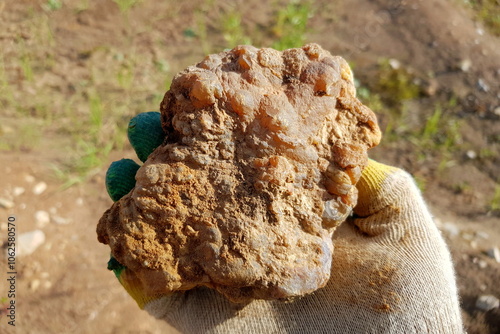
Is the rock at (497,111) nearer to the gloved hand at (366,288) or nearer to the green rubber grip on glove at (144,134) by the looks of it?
the gloved hand at (366,288)

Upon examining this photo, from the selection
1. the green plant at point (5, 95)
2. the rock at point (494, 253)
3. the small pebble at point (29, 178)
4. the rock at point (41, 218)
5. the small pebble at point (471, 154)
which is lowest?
the rock at point (41, 218)

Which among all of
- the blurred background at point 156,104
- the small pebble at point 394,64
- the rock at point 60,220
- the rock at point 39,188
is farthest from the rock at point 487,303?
the rock at point 39,188

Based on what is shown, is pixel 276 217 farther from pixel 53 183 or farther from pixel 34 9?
pixel 34 9

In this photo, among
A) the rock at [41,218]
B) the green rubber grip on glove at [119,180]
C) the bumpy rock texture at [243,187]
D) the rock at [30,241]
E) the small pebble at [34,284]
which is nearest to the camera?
the bumpy rock texture at [243,187]

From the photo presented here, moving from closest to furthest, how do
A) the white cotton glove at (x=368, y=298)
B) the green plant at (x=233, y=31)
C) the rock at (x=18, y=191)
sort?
the white cotton glove at (x=368, y=298), the rock at (x=18, y=191), the green plant at (x=233, y=31)

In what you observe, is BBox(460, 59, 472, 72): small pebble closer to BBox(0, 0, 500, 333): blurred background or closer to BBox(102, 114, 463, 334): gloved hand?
BBox(0, 0, 500, 333): blurred background

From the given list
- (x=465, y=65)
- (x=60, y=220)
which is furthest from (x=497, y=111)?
(x=60, y=220)
